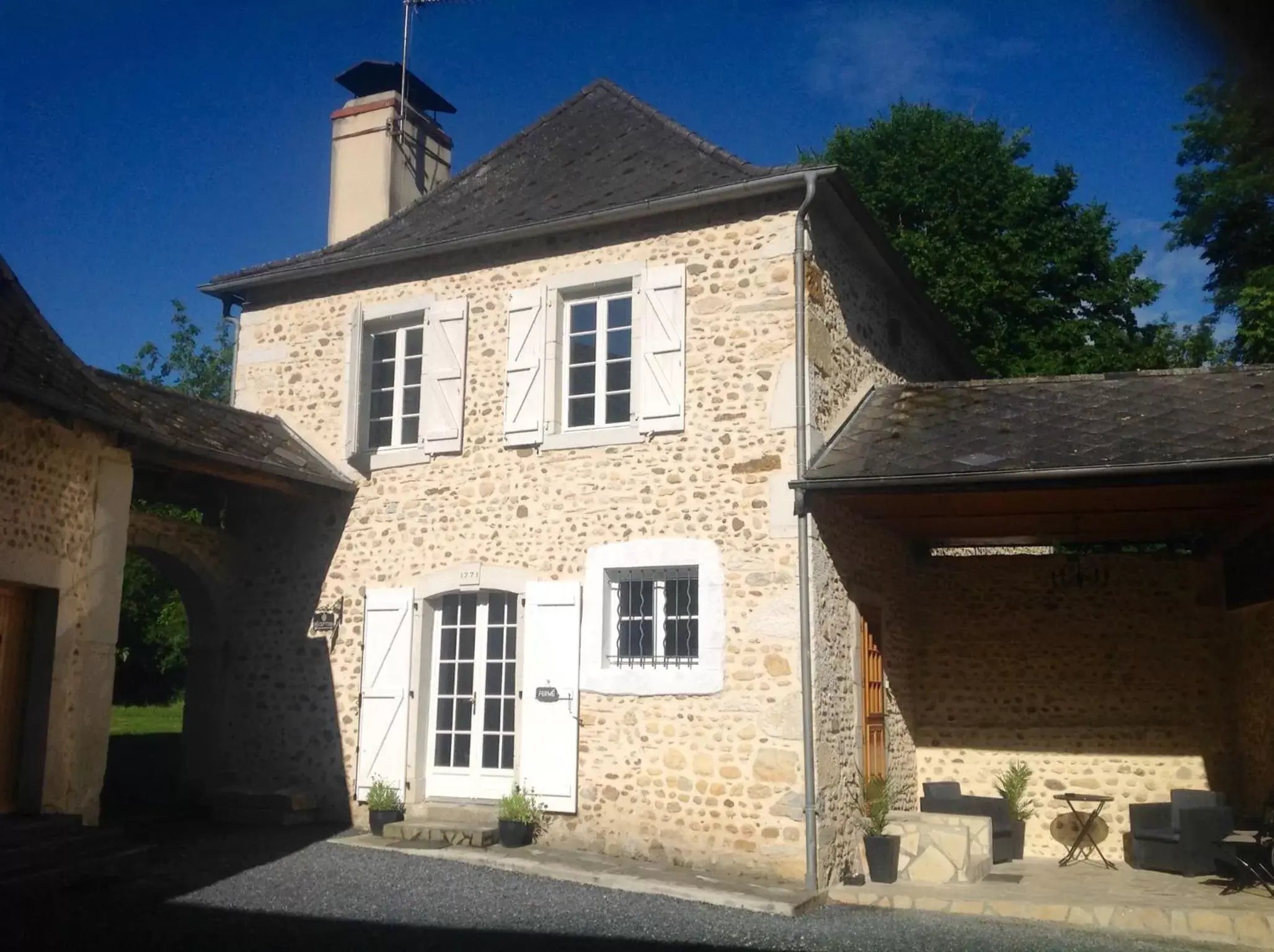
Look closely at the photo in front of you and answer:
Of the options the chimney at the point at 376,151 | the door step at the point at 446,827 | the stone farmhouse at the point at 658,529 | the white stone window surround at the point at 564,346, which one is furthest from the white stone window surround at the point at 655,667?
the chimney at the point at 376,151

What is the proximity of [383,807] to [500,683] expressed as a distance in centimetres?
124

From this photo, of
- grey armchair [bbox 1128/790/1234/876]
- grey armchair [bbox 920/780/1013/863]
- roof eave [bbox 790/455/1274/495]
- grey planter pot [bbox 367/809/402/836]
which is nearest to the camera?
roof eave [bbox 790/455/1274/495]

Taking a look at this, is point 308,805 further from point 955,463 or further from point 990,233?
point 990,233

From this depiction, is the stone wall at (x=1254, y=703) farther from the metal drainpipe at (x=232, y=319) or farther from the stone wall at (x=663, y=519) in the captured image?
the metal drainpipe at (x=232, y=319)

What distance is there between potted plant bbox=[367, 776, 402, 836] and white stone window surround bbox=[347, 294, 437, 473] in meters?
2.48

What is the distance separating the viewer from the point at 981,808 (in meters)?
→ 8.54

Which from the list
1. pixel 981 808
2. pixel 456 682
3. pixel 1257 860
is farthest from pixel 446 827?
pixel 1257 860

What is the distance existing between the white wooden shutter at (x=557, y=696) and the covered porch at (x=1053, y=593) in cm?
176

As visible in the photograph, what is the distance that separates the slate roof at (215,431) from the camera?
7633mm

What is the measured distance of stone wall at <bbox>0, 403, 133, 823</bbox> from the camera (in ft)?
21.6

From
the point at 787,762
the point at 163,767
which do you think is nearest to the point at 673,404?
the point at 787,762

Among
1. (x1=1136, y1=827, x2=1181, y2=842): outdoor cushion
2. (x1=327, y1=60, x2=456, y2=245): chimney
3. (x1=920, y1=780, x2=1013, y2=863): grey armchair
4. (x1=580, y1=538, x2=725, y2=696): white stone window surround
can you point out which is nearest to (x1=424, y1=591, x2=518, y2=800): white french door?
(x1=580, y1=538, x2=725, y2=696): white stone window surround

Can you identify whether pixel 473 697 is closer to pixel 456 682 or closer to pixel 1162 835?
pixel 456 682

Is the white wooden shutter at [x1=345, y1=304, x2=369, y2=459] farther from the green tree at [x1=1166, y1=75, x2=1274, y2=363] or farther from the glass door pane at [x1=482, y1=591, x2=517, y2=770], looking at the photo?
the green tree at [x1=1166, y1=75, x2=1274, y2=363]
